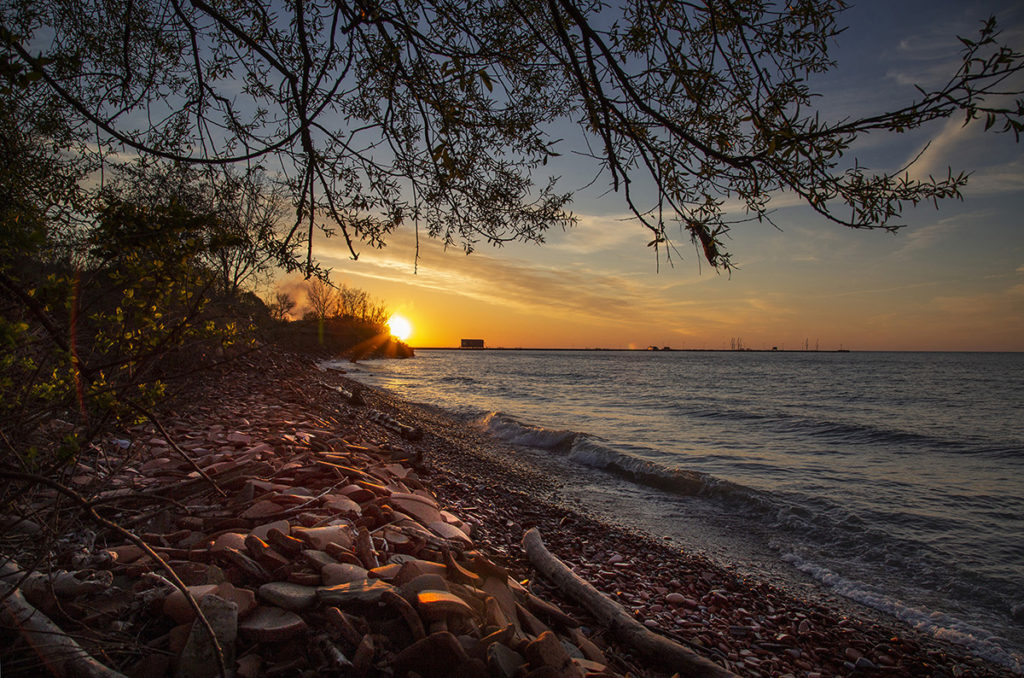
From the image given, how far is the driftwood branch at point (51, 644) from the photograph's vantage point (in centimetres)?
207

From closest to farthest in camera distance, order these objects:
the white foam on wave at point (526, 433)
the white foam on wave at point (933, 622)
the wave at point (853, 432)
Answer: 1. the white foam on wave at point (933, 622)
2. the white foam on wave at point (526, 433)
3. the wave at point (853, 432)

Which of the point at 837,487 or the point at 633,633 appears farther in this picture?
the point at 837,487

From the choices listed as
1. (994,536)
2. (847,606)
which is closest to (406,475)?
(847,606)

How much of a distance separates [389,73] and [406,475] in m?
4.89

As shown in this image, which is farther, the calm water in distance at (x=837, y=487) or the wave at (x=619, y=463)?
the wave at (x=619, y=463)

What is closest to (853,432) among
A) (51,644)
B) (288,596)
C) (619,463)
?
(619,463)

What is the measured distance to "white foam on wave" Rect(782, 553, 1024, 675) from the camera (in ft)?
15.8

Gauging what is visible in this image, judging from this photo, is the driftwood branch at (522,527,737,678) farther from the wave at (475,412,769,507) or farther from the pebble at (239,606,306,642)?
the wave at (475,412,769,507)

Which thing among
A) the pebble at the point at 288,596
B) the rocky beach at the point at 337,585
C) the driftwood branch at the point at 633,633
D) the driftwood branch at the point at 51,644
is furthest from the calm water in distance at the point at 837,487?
the driftwood branch at the point at 51,644

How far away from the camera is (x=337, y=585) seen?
2854 mm

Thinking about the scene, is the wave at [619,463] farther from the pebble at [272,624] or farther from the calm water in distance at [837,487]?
the pebble at [272,624]

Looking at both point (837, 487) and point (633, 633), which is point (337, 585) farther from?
point (837, 487)

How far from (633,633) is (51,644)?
3.57 meters

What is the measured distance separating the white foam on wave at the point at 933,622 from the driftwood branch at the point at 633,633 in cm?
351
